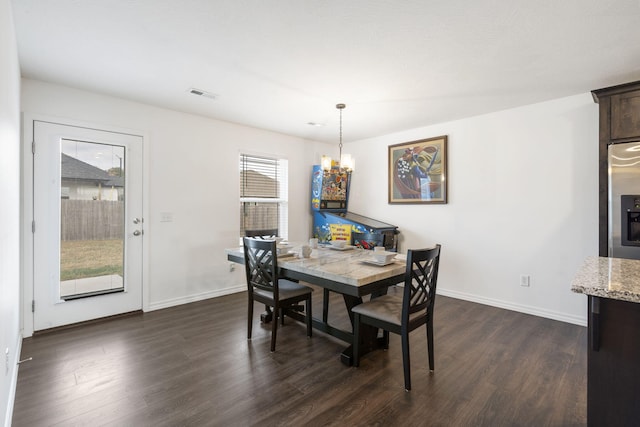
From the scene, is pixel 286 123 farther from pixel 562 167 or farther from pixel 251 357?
pixel 562 167

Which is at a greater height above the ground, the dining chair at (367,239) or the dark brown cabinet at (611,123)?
the dark brown cabinet at (611,123)

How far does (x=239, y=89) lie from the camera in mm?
3035

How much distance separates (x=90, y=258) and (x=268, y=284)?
6.84 ft

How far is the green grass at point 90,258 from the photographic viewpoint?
3.00 metres

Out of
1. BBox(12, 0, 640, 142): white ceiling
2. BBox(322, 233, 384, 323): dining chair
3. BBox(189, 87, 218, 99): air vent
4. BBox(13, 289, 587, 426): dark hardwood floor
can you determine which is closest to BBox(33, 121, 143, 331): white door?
BBox(13, 289, 587, 426): dark hardwood floor

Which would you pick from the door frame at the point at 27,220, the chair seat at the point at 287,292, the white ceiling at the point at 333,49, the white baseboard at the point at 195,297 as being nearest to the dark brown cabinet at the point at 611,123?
the white ceiling at the point at 333,49

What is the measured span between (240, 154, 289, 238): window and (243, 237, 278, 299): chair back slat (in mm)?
1783

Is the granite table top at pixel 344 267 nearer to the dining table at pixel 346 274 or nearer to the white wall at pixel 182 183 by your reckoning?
the dining table at pixel 346 274

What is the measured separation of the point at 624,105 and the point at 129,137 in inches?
195

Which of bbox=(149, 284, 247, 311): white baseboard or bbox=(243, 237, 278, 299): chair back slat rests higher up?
bbox=(243, 237, 278, 299): chair back slat

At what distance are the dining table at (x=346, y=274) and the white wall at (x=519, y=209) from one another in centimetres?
181

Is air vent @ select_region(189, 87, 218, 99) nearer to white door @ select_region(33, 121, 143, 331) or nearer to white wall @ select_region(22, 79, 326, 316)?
white wall @ select_region(22, 79, 326, 316)

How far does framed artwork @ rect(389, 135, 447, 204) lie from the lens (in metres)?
4.18

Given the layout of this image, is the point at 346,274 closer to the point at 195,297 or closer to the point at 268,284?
the point at 268,284
